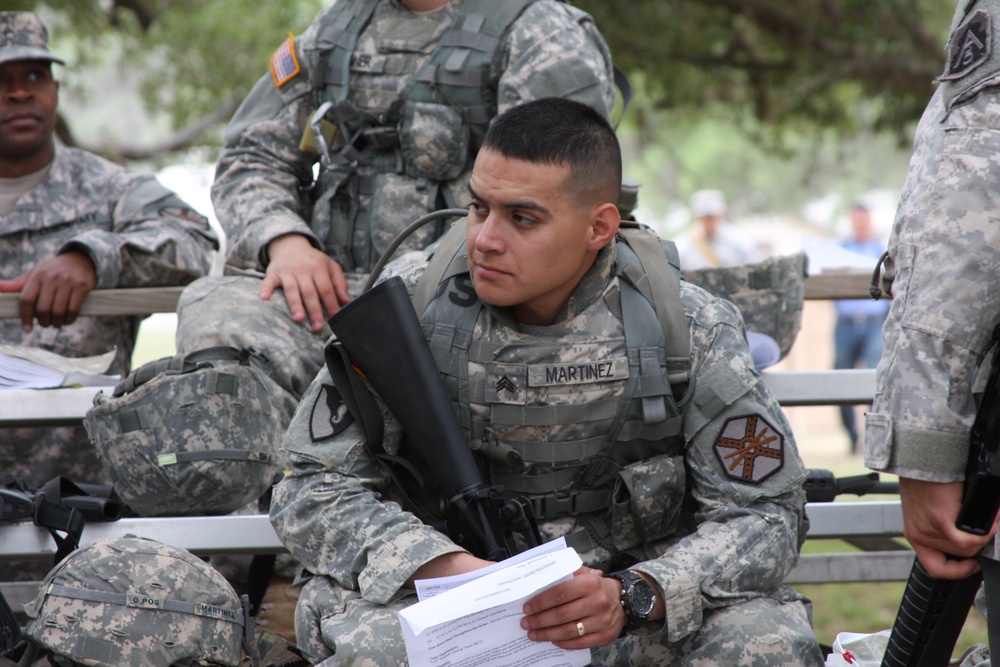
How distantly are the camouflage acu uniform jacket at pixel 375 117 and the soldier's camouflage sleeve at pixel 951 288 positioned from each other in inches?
58.9

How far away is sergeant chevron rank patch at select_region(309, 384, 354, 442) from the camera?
276cm

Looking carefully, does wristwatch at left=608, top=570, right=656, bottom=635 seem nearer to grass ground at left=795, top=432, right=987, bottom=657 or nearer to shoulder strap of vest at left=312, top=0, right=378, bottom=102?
shoulder strap of vest at left=312, top=0, right=378, bottom=102

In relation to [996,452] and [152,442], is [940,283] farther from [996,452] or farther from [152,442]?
[152,442]

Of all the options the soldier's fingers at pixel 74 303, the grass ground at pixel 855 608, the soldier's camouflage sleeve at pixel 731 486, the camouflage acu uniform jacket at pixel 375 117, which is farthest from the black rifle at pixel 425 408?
the grass ground at pixel 855 608

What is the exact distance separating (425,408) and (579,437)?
1.31 feet

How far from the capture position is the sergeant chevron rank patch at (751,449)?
2.71 meters

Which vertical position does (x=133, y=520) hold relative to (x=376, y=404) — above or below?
below

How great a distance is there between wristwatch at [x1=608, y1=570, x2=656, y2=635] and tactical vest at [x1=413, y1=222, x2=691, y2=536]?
35 centimetres

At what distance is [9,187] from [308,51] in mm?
1495

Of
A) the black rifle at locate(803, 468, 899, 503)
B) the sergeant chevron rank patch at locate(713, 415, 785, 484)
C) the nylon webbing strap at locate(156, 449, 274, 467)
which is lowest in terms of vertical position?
the black rifle at locate(803, 468, 899, 503)

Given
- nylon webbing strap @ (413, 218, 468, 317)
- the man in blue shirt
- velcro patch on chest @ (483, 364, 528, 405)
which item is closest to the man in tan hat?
nylon webbing strap @ (413, 218, 468, 317)

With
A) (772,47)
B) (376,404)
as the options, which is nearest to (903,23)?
(772,47)

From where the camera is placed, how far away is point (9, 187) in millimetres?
4621

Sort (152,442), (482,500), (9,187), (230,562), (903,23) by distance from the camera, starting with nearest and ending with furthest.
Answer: (482,500) → (152,442) → (230,562) → (9,187) → (903,23)
